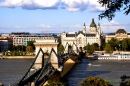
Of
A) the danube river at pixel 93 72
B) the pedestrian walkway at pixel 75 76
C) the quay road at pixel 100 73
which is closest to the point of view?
the pedestrian walkway at pixel 75 76

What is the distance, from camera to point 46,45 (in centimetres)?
2572

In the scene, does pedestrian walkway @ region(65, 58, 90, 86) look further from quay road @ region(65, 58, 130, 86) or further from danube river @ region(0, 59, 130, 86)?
danube river @ region(0, 59, 130, 86)

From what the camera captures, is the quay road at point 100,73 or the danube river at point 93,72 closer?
the quay road at point 100,73

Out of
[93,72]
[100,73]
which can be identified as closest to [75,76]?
[100,73]

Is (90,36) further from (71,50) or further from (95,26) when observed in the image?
(71,50)

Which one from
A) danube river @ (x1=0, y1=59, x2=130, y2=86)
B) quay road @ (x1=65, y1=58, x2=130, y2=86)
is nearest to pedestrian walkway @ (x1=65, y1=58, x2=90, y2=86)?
quay road @ (x1=65, y1=58, x2=130, y2=86)

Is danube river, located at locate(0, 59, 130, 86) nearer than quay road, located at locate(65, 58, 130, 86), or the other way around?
quay road, located at locate(65, 58, 130, 86)

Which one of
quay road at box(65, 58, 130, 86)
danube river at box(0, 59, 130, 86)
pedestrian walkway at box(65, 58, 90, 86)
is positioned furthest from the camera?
danube river at box(0, 59, 130, 86)

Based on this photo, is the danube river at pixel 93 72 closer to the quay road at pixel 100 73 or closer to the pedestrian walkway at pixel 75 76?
the quay road at pixel 100 73

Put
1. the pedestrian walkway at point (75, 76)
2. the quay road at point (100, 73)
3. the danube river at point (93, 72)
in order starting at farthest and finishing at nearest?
the danube river at point (93, 72) < the quay road at point (100, 73) < the pedestrian walkway at point (75, 76)

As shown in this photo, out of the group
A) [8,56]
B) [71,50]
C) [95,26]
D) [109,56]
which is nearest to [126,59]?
[109,56]

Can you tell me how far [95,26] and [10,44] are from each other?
18804mm

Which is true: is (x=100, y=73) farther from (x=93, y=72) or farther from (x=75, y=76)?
(x=75, y=76)

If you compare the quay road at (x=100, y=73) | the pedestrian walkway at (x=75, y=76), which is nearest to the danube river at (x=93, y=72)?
the quay road at (x=100, y=73)
